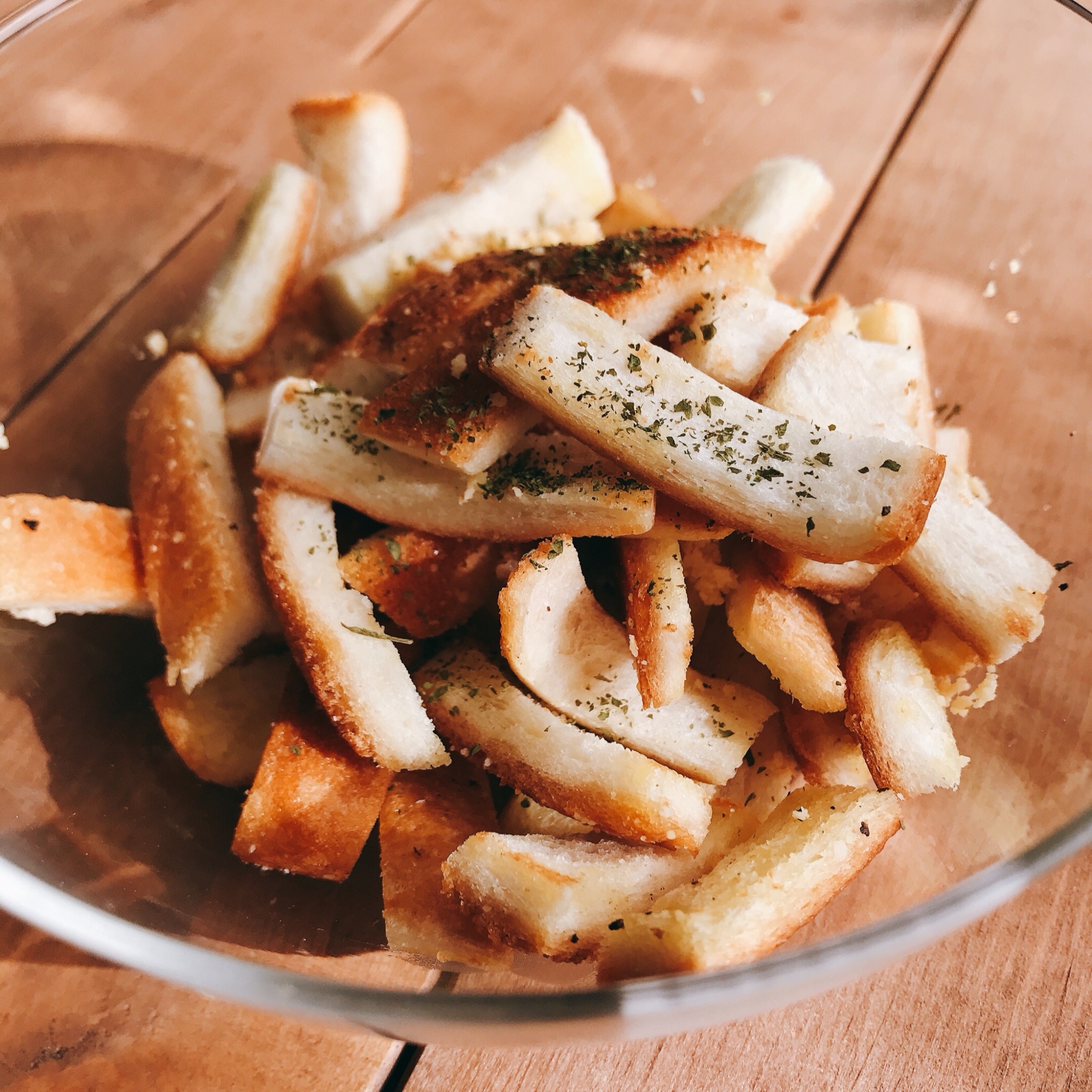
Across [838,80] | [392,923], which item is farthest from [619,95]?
[392,923]

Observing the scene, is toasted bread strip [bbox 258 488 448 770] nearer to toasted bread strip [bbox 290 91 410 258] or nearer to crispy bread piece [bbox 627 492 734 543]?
crispy bread piece [bbox 627 492 734 543]

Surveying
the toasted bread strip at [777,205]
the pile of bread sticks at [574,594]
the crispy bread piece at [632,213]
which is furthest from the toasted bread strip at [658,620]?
the crispy bread piece at [632,213]

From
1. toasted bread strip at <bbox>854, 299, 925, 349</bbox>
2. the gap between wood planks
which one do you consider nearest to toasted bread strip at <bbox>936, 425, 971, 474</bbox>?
toasted bread strip at <bbox>854, 299, 925, 349</bbox>

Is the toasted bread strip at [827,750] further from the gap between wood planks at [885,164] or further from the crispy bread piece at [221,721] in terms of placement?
the gap between wood planks at [885,164]

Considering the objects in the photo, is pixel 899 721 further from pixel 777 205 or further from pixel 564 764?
pixel 777 205

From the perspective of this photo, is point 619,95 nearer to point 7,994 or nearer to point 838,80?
point 838,80
